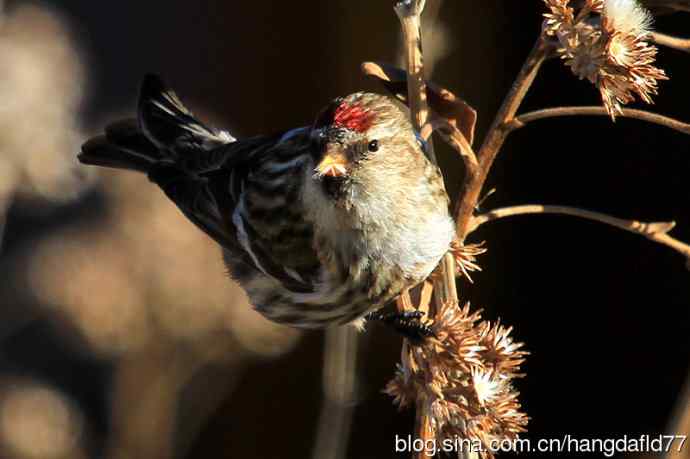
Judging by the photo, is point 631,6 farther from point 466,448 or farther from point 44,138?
point 44,138

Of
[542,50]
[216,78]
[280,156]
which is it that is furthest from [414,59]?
[216,78]

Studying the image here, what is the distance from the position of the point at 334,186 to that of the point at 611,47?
486 millimetres

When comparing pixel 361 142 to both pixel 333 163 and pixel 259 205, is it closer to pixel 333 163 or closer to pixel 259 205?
pixel 333 163

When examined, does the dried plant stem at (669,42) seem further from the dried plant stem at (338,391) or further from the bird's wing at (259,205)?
the dried plant stem at (338,391)

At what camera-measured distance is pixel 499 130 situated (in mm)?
1264

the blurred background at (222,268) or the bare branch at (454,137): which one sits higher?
the bare branch at (454,137)

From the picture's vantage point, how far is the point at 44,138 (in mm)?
2164

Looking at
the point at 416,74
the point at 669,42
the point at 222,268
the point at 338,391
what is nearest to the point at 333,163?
the point at 416,74

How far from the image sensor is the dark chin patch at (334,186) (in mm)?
1467

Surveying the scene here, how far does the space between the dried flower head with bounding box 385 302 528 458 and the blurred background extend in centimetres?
102

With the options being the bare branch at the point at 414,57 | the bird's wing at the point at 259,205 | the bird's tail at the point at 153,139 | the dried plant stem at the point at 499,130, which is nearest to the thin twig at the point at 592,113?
the dried plant stem at the point at 499,130

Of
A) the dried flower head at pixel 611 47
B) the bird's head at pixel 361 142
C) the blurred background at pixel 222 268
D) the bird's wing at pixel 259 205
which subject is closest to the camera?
the dried flower head at pixel 611 47

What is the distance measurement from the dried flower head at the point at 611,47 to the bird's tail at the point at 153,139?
989 millimetres

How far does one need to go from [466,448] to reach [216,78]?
7.44 ft
